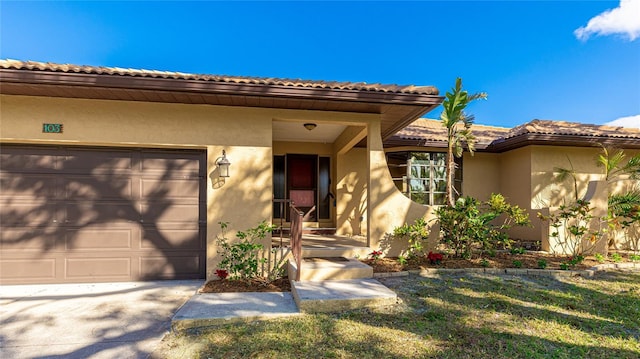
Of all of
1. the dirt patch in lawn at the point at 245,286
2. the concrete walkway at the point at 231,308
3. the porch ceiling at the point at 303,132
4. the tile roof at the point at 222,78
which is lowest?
the dirt patch in lawn at the point at 245,286

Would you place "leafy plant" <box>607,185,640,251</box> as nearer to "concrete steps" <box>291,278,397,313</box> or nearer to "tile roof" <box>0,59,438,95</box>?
"tile roof" <box>0,59,438,95</box>

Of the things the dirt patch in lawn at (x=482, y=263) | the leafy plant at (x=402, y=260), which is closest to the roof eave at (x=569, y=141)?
the dirt patch in lawn at (x=482, y=263)

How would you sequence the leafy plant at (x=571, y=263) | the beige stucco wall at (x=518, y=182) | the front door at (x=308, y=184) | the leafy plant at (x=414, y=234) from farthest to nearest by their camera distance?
1. the front door at (x=308, y=184)
2. the beige stucco wall at (x=518, y=182)
3. the leafy plant at (x=414, y=234)
4. the leafy plant at (x=571, y=263)

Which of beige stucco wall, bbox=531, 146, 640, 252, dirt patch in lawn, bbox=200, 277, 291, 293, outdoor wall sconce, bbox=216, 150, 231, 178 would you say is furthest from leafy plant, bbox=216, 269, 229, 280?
beige stucco wall, bbox=531, 146, 640, 252

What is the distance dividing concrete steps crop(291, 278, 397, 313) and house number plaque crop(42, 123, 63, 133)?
486 cm

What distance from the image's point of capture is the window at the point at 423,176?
30.4ft

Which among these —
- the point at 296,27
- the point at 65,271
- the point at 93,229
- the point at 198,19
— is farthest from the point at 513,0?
the point at 65,271

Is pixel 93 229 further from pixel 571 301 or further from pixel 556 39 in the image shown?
pixel 556 39

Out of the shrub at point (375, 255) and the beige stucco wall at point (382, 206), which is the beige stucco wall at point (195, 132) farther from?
the shrub at point (375, 255)

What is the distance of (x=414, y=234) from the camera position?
5.79 m

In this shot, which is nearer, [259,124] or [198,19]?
[259,124]

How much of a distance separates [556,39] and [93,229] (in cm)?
1666

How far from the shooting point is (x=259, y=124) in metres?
5.60

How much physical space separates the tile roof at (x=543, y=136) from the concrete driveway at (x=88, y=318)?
7.06 metres
